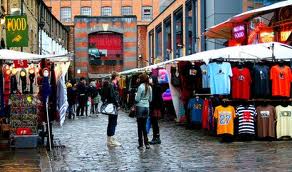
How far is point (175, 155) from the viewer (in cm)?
1222

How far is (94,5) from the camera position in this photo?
7950 cm

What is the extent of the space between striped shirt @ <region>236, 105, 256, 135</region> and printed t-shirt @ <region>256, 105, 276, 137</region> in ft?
0.60

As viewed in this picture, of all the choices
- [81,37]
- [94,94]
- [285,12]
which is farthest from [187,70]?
[81,37]

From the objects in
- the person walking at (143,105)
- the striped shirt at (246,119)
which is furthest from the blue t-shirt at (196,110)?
the person walking at (143,105)

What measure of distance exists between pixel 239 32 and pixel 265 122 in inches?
359

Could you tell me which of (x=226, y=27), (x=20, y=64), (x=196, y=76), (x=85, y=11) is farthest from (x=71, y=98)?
(x=85, y=11)

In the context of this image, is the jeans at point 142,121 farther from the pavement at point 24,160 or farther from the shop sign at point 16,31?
the shop sign at point 16,31

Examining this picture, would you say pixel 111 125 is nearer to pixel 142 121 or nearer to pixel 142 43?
pixel 142 121

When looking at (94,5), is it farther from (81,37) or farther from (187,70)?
(187,70)

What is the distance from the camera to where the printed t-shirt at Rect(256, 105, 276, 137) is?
14.5 m

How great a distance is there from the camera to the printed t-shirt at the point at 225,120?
563 inches

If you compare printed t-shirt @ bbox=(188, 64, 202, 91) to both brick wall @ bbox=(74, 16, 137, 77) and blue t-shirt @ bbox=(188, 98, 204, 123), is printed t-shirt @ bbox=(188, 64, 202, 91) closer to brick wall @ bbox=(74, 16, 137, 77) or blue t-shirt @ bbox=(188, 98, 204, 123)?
blue t-shirt @ bbox=(188, 98, 204, 123)

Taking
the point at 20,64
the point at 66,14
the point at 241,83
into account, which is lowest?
the point at 241,83

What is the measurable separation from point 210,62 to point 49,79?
4.51 m
